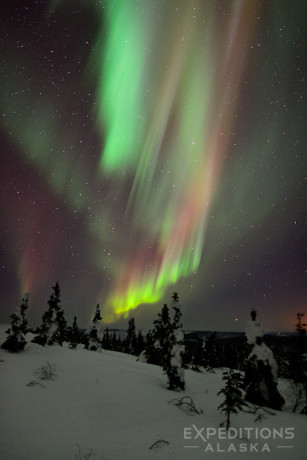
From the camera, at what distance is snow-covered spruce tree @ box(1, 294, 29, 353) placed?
24500 mm

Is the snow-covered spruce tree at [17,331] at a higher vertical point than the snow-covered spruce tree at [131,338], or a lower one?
higher

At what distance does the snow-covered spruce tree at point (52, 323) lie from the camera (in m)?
33.3

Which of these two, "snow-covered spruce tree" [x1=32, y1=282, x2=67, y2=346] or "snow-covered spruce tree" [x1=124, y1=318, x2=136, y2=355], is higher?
"snow-covered spruce tree" [x1=32, y1=282, x2=67, y2=346]

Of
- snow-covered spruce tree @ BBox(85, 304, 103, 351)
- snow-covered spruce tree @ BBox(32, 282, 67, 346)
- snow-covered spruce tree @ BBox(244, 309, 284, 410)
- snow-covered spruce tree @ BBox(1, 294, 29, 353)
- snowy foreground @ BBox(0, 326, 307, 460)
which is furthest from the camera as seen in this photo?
snow-covered spruce tree @ BBox(85, 304, 103, 351)

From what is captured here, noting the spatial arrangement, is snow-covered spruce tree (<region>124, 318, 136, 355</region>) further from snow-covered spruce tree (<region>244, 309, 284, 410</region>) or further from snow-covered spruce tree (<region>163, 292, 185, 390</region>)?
snow-covered spruce tree (<region>244, 309, 284, 410</region>)

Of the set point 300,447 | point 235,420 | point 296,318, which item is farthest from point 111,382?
point 296,318

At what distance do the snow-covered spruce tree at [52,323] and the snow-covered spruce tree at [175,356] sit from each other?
19.5m

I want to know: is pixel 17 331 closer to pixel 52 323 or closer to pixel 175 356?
pixel 52 323

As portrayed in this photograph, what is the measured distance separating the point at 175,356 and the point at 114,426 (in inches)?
424

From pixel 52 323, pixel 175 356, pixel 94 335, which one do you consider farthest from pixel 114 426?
pixel 94 335

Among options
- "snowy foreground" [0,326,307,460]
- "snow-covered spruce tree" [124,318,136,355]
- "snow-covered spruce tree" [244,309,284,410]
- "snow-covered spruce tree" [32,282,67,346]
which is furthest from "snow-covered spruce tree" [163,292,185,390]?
"snow-covered spruce tree" [124,318,136,355]

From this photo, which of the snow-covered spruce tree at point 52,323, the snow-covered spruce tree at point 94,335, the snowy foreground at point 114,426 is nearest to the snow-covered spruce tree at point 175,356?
the snowy foreground at point 114,426

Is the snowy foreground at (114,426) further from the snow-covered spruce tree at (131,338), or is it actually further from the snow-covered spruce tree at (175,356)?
the snow-covered spruce tree at (131,338)

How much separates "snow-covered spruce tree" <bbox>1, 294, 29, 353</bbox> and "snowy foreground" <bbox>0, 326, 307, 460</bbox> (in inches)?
292
